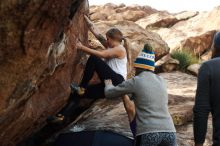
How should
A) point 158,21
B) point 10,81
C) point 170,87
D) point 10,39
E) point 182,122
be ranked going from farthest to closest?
1. point 158,21
2. point 170,87
3. point 182,122
4. point 10,81
5. point 10,39

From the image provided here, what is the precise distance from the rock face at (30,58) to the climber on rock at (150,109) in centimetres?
116

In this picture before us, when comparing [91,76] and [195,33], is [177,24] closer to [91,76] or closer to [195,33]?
[195,33]

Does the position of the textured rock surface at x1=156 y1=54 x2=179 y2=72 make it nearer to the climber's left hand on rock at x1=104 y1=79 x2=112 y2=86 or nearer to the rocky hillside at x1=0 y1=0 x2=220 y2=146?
the rocky hillside at x1=0 y1=0 x2=220 y2=146

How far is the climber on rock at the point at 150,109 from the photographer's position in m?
6.04

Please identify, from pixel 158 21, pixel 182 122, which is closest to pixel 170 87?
pixel 182 122

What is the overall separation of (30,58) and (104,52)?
8.04 feet

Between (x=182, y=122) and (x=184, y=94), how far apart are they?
7.69ft

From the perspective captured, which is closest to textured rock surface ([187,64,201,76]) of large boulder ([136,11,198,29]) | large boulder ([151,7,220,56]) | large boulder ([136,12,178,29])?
large boulder ([151,7,220,56])

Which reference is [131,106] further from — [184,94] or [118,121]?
[184,94]

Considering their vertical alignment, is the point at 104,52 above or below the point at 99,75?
above

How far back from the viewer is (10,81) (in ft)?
19.8

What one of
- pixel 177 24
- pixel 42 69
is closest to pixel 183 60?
pixel 42 69

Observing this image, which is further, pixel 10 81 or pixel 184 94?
pixel 184 94

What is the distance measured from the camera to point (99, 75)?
847 cm
